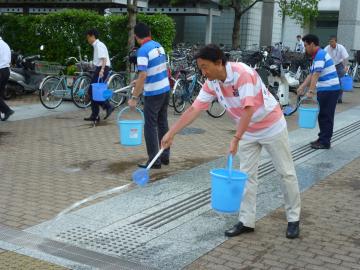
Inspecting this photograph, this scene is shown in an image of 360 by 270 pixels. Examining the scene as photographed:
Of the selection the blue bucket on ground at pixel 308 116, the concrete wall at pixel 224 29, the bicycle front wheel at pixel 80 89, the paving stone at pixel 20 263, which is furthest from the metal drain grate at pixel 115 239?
the concrete wall at pixel 224 29

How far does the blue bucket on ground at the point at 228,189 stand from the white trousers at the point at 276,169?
0.23 meters

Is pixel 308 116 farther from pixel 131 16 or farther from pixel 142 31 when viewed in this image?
pixel 131 16

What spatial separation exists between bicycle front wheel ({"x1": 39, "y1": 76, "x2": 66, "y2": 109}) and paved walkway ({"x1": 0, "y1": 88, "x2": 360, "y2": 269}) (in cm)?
97

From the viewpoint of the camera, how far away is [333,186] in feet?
21.6

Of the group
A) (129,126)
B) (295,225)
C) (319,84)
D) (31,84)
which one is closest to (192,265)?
(295,225)

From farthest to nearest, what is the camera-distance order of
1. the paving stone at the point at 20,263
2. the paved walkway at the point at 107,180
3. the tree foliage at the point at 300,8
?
the tree foliage at the point at 300,8
the paved walkway at the point at 107,180
the paving stone at the point at 20,263

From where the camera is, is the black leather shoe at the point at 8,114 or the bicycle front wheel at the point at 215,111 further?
the bicycle front wheel at the point at 215,111

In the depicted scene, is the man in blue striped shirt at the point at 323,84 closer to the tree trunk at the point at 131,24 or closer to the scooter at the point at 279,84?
the scooter at the point at 279,84

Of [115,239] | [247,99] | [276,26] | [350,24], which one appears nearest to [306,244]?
Answer: [247,99]

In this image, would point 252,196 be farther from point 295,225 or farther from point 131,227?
point 131,227

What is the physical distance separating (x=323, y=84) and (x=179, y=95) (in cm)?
415

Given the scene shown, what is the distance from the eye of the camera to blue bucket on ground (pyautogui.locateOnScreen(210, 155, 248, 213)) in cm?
439

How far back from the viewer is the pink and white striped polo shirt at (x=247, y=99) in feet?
13.8

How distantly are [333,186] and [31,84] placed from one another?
9047mm
